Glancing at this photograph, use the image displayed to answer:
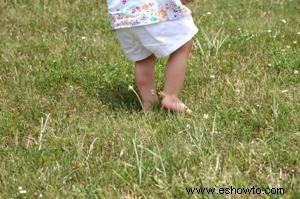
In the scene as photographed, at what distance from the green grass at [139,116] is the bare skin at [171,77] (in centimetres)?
8

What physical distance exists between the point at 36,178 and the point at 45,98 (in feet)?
4.37

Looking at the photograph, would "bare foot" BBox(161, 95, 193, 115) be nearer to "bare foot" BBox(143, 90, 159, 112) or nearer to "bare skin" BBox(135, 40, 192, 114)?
"bare skin" BBox(135, 40, 192, 114)

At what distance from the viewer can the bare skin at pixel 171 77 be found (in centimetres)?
375

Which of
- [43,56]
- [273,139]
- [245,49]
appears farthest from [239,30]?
[273,139]

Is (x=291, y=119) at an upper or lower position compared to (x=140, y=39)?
lower

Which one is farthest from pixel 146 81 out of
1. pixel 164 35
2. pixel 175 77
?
pixel 164 35

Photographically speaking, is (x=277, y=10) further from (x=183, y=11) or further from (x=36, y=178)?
(x=36, y=178)

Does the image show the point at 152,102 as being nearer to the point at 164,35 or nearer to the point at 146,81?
the point at 146,81

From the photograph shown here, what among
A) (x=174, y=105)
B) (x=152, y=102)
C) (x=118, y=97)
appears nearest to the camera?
(x=174, y=105)

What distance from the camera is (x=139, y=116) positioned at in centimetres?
377

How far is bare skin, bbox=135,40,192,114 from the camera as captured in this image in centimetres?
375

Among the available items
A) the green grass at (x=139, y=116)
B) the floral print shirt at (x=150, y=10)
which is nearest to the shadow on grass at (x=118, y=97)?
the green grass at (x=139, y=116)

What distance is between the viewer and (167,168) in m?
2.89

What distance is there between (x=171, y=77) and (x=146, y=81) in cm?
23
